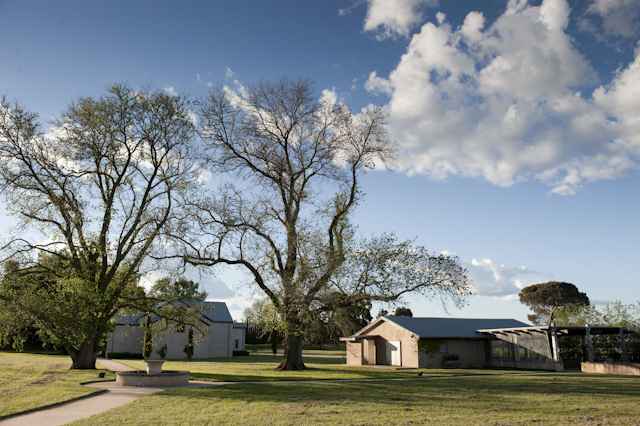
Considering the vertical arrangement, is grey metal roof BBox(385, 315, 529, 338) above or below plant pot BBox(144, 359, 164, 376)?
above

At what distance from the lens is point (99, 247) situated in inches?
1094

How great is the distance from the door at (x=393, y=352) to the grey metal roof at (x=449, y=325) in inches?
68.3

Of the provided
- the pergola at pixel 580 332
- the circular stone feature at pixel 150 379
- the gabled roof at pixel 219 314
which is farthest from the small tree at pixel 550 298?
the circular stone feature at pixel 150 379

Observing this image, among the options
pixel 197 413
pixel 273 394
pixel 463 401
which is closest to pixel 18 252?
pixel 273 394

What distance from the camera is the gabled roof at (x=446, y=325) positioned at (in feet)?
125

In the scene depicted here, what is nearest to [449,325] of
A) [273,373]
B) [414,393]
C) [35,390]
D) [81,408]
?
[273,373]

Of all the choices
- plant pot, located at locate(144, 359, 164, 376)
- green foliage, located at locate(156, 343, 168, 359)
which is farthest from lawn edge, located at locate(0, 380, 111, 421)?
green foliage, located at locate(156, 343, 168, 359)

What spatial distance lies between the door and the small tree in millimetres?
31466

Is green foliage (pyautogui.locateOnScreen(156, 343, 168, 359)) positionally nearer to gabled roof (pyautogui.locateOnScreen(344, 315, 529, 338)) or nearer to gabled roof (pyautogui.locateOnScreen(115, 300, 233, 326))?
gabled roof (pyautogui.locateOnScreen(115, 300, 233, 326))

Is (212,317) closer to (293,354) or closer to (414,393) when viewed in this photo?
(293,354)

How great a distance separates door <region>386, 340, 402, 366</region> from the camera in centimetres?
3925

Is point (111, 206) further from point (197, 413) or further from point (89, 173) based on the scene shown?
point (197, 413)

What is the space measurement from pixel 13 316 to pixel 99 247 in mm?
5358

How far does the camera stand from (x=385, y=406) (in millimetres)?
13453
